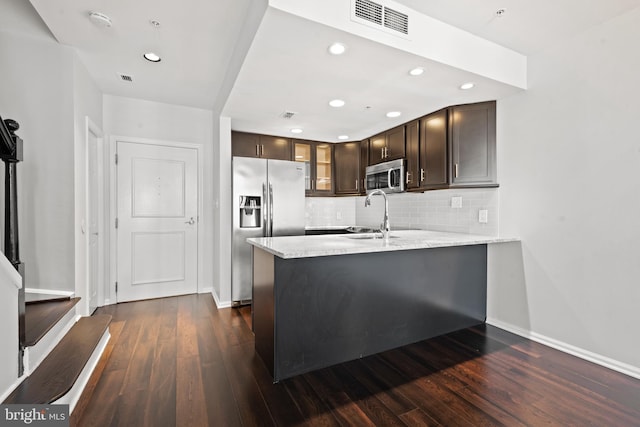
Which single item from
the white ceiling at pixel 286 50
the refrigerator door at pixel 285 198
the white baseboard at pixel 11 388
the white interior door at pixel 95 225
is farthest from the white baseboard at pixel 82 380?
the white ceiling at pixel 286 50

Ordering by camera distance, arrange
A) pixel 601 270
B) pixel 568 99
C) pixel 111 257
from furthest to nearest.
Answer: pixel 111 257
pixel 568 99
pixel 601 270

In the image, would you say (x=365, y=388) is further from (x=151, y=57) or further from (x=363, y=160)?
(x=363, y=160)

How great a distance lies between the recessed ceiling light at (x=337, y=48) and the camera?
2.03m

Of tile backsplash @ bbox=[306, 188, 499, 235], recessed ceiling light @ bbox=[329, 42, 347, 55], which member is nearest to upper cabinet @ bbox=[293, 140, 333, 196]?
tile backsplash @ bbox=[306, 188, 499, 235]

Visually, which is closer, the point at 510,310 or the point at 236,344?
the point at 236,344

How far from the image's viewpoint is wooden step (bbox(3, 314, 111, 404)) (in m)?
1.56

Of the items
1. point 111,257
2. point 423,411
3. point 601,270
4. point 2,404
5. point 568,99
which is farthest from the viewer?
point 111,257

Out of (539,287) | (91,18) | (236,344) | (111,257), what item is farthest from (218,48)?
(539,287)

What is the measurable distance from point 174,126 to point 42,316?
8.77ft

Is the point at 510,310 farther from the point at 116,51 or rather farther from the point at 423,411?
the point at 116,51

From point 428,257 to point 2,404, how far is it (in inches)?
113

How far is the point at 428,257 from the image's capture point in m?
2.74

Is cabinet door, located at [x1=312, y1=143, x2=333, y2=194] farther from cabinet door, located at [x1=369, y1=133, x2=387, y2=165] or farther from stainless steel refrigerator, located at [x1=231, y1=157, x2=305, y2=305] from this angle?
stainless steel refrigerator, located at [x1=231, y1=157, x2=305, y2=305]

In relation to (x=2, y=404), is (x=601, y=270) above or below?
above
